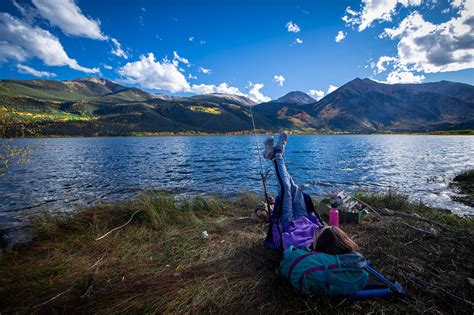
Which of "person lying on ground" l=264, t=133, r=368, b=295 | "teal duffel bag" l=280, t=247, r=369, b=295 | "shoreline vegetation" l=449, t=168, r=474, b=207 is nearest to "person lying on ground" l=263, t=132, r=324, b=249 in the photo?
"person lying on ground" l=264, t=133, r=368, b=295

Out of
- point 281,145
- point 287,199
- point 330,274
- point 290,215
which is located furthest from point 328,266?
point 281,145

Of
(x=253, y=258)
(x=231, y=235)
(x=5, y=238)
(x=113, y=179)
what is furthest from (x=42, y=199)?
(x=253, y=258)

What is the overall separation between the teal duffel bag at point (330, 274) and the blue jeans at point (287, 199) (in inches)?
63.5

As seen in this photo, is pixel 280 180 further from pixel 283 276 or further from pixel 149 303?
pixel 149 303

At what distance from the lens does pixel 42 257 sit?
15.0 feet

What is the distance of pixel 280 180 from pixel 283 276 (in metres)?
2.18

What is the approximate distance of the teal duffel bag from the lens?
2.94 metres

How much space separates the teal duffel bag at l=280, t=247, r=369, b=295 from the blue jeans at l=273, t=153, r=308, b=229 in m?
1.61

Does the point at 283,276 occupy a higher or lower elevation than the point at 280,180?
lower

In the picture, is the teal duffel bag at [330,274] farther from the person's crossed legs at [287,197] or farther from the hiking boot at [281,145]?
the hiking boot at [281,145]

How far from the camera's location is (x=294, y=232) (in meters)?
4.23

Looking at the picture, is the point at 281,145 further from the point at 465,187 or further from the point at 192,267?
the point at 465,187

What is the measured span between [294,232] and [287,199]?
85cm

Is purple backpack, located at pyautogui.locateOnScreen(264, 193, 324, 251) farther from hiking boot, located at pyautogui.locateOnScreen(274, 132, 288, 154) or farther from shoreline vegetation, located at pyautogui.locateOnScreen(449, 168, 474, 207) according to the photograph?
shoreline vegetation, located at pyautogui.locateOnScreen(449, 168, 474, 207)
